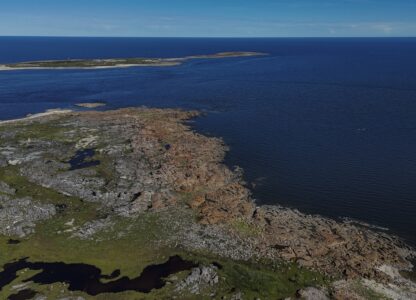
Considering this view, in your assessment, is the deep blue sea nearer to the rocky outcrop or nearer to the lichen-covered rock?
the lichen-covered rock

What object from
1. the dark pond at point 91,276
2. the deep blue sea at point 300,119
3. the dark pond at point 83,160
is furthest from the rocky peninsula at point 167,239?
the deep blue sea at point 300,119

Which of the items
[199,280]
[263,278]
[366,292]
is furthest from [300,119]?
[199,280]

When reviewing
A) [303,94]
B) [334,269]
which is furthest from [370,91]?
[334,269]

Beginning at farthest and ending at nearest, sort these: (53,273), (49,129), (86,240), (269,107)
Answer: (269,107) → (49,129) → (86,240) → (53,273)

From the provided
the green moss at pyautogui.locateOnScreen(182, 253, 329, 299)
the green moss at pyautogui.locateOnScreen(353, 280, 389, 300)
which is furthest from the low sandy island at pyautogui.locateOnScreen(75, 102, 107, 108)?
the green moss at pyautogui.locateOnScreen(353, 280, 389, 300)

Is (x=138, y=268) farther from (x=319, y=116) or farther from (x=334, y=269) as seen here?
(x=319, y=116)

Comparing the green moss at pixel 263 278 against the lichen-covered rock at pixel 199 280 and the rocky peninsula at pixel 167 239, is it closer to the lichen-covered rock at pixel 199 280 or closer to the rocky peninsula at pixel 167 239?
the rocky peninsula at pixel 167 239
